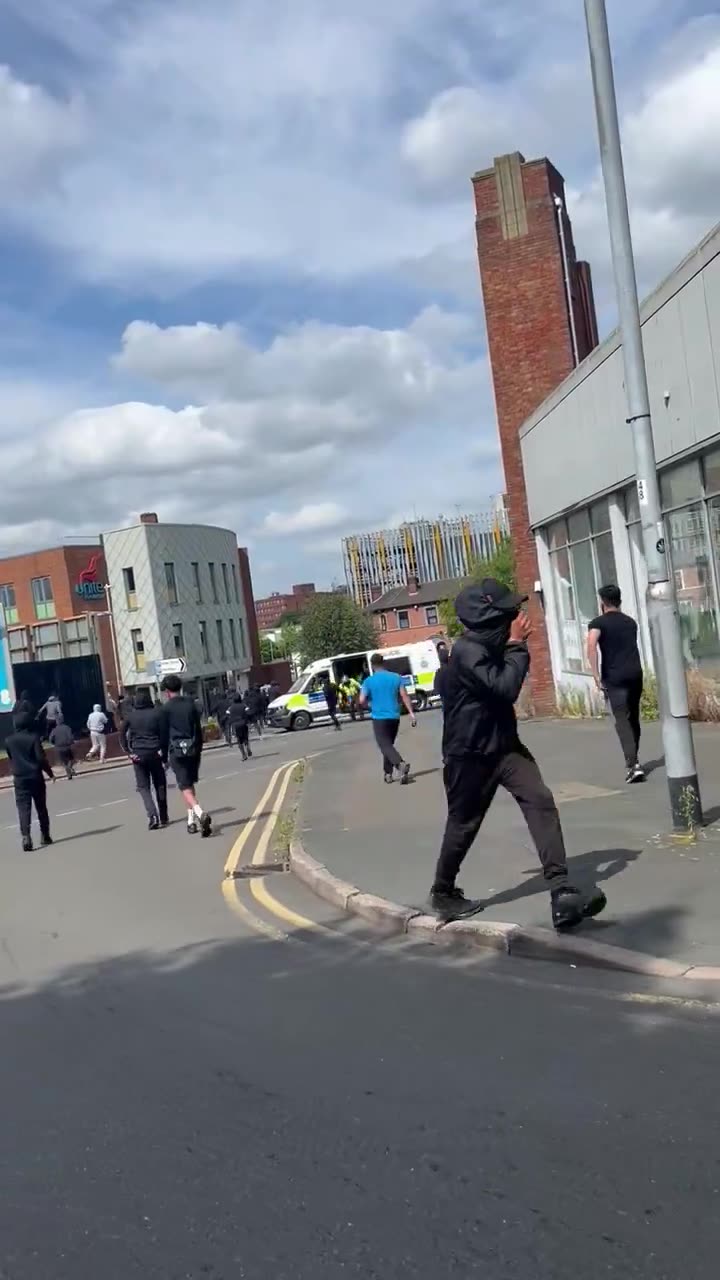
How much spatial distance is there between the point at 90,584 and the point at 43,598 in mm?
6045

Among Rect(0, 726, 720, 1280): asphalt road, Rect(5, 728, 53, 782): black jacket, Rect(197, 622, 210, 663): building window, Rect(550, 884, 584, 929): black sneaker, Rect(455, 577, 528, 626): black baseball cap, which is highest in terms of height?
Rect(197, 622, 210, 663): building window

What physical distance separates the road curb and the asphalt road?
126mm

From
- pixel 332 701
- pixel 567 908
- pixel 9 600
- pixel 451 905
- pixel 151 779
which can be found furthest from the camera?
pixel 9 600

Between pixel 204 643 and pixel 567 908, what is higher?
pixel 204 643

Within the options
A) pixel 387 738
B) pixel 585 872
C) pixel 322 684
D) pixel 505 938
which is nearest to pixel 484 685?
pixel 505 938

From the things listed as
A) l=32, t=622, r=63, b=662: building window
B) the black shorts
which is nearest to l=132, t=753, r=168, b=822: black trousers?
the black shorts

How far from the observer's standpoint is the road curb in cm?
564

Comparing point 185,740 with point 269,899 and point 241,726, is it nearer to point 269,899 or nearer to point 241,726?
point 269,899

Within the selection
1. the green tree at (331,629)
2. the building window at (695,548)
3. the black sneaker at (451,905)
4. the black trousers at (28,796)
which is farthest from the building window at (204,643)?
the black sneaker at (451,905)

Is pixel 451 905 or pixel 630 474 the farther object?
pixel 630 474

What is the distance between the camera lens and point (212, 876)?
1033 cm

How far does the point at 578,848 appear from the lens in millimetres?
8477

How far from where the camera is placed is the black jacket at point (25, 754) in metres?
13.9

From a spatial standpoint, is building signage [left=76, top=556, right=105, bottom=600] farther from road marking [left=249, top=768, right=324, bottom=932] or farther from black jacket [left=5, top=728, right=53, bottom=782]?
road marking [left=249, top=768, right=324, bottom=932]
